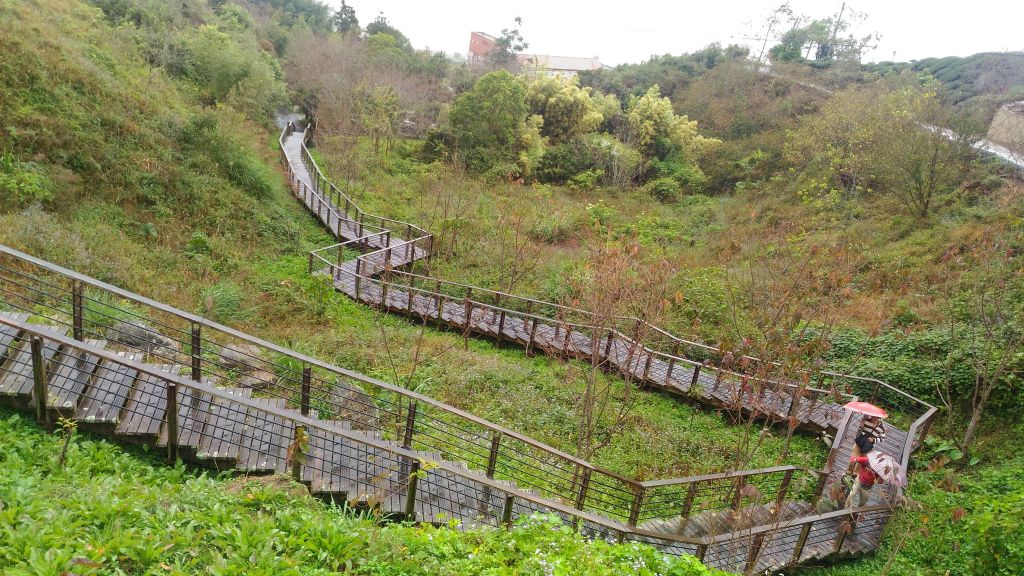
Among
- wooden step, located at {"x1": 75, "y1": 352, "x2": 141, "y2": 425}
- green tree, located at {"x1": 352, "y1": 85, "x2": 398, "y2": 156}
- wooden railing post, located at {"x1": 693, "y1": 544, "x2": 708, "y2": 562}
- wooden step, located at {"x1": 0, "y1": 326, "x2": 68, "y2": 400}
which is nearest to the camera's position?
wooden step, located at {"x1": 0, "y1": 326, "x2": 68, "y2": 400}

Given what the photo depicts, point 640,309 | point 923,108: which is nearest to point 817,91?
point 923,108

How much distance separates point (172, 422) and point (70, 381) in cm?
126

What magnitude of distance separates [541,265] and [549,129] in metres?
17.3

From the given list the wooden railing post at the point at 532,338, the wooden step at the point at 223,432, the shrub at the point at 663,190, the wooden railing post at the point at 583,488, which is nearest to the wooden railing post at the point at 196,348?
the wooden step at the point at 223,432

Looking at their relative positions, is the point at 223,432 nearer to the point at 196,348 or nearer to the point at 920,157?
the point at 196,348

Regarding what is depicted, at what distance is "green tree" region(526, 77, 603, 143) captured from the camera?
31391 mm

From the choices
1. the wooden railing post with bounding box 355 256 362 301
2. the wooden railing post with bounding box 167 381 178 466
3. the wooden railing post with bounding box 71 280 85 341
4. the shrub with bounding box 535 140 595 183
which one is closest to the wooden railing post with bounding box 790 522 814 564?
the wooden railing post with bounding box 167 381 178 466

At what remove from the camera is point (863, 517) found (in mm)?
6992

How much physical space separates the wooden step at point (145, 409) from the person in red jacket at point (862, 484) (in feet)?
27.2

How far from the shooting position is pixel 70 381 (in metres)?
5.26

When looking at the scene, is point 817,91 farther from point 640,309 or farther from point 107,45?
point 107,45

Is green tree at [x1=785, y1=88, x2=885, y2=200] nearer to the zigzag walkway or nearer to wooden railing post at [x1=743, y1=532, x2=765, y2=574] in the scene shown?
the zigzag walkway

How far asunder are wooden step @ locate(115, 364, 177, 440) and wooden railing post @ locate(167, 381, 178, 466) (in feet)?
0.54

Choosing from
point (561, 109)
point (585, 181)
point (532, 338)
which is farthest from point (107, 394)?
point (561, 109)
